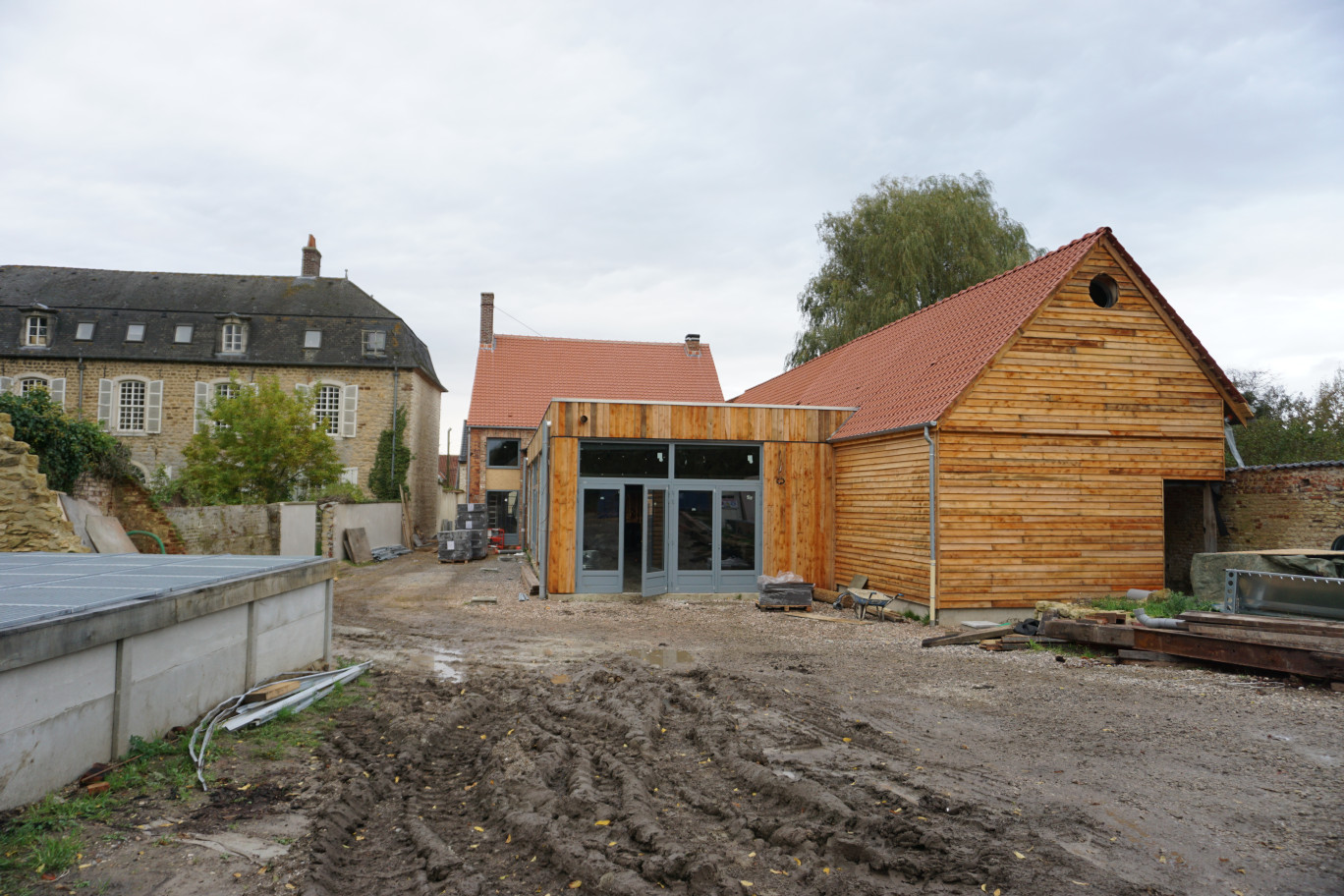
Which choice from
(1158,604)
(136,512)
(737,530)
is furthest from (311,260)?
(1158,604)

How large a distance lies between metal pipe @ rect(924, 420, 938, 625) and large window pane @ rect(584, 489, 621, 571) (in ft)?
18.2

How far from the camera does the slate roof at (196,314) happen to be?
29484mm

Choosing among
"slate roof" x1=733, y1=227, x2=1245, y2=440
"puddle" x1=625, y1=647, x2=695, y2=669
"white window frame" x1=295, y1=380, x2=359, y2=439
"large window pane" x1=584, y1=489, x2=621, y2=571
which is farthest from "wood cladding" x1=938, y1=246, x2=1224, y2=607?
"white window frame" x1=295, y1=380, x2=359, y2=439

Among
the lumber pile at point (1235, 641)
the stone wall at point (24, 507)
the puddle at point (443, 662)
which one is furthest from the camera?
the stone wall at point (24, 507)

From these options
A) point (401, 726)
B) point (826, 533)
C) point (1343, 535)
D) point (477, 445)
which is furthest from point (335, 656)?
point (477, 445)

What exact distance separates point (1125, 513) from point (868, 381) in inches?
219

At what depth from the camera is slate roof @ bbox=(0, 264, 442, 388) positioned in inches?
1161

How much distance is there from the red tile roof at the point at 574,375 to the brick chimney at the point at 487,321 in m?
0.26

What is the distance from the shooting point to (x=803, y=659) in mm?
9219

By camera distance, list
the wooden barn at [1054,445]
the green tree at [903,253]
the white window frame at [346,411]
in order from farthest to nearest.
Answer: the white window frame at [346,411], the green tree at [903,253], the wooden barn at [1054,445]

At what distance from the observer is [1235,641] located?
8.25 m

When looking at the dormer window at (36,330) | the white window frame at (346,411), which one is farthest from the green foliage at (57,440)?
the dormer window at (36,330)

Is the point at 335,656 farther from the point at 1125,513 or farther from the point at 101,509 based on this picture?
the point at 1125,513

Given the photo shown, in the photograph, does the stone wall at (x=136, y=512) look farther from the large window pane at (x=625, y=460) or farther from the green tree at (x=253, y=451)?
the large window pane at (x=625, y=460)
